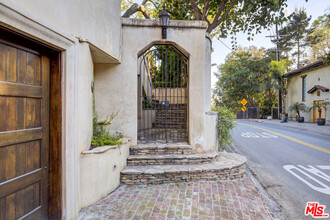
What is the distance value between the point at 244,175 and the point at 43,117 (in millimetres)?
4460

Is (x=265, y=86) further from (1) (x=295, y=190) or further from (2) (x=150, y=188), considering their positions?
(2) (x=150, y=188)

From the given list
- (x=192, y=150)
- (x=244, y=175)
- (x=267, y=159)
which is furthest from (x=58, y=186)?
(x=267, y=159)

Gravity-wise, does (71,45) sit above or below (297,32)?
below

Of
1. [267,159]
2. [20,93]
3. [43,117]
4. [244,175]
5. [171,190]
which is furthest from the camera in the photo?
[267,159]

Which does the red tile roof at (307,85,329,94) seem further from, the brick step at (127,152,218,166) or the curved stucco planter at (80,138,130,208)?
the curved stucco planter at (80,138,130,208)

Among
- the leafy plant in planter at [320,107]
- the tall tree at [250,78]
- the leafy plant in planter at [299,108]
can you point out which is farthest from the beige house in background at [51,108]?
the tall tree at [250,78]

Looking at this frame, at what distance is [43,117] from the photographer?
7.63 feet

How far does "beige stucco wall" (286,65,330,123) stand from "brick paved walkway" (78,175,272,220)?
15868 mm

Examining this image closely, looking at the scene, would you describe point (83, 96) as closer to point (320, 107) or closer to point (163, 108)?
point (163, 108)

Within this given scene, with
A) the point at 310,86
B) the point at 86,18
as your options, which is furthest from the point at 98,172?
the point at 310,86

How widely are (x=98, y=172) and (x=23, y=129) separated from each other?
4.51 ft

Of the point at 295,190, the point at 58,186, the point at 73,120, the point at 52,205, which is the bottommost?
the point at 295,190

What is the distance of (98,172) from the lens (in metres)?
2.90

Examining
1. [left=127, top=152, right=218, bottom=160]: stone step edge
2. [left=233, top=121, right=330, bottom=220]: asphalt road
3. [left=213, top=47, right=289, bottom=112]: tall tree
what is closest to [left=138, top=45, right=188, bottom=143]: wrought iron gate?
[left=127, top=152, right=218, bottom=160]: stone step edge
